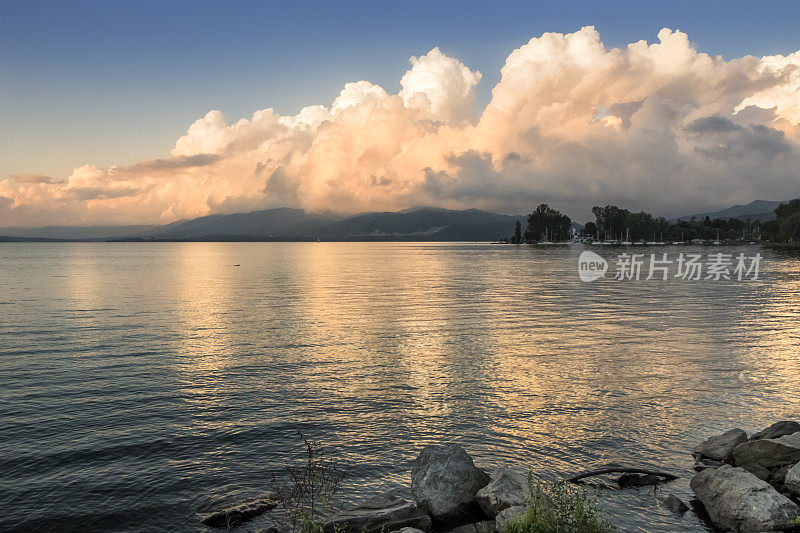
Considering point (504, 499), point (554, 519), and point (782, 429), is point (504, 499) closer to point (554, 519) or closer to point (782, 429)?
point (554, 519)

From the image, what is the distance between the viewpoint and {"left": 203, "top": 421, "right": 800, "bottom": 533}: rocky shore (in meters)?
16.3

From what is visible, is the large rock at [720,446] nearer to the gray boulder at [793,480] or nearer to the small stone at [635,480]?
the gray boulder at [793,480]

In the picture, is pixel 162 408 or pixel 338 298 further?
pixel 338 298

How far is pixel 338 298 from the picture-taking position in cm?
9000

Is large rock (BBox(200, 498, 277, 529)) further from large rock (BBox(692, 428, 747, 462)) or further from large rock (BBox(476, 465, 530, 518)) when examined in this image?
large rock (BBox(692, 428, 747, 462))

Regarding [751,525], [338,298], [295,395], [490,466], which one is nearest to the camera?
[751,525]

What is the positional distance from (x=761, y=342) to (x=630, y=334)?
1096 centimetres

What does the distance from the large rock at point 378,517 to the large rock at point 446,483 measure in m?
0.66

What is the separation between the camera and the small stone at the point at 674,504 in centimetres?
1811

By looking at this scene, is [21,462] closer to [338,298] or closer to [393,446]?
[393,446]

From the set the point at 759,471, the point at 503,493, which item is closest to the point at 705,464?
the point at 759,471

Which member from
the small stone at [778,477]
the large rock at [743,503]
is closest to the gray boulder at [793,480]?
the small stone at [778,477]

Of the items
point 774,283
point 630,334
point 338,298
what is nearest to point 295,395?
point 630,334

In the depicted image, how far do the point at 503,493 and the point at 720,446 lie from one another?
11105mm
